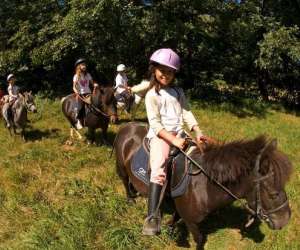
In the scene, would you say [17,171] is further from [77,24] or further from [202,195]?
[77,24]

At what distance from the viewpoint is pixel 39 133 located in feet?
43.5

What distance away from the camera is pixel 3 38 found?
20172 millimetres

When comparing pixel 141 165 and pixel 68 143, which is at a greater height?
pixel 141 165

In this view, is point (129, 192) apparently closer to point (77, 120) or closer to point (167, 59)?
point (167, 59)

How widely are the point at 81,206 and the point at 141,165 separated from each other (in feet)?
6.23

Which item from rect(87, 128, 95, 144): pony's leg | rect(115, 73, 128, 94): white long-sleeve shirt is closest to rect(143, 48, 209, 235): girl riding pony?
rect(87, 128, 95, 144): pony's leg

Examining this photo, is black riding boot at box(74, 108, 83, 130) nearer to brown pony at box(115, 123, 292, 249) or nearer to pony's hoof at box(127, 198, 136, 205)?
pony's hoof at box(127, 198, 136, 205)

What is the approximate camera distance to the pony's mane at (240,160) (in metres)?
5.22

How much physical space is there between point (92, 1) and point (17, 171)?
7.42m

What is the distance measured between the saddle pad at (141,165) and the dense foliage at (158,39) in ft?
28.5

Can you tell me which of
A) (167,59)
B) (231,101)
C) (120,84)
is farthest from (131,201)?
(231,101)

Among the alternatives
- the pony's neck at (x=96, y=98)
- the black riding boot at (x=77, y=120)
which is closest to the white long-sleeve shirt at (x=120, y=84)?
the black riding boot at (x=77, y=120)

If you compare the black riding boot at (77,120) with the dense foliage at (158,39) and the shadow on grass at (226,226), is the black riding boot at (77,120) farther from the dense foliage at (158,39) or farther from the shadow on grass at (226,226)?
the shadow on grass at (226,226)

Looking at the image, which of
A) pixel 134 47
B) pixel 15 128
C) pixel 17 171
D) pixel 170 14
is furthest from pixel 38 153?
pixel 170 14
